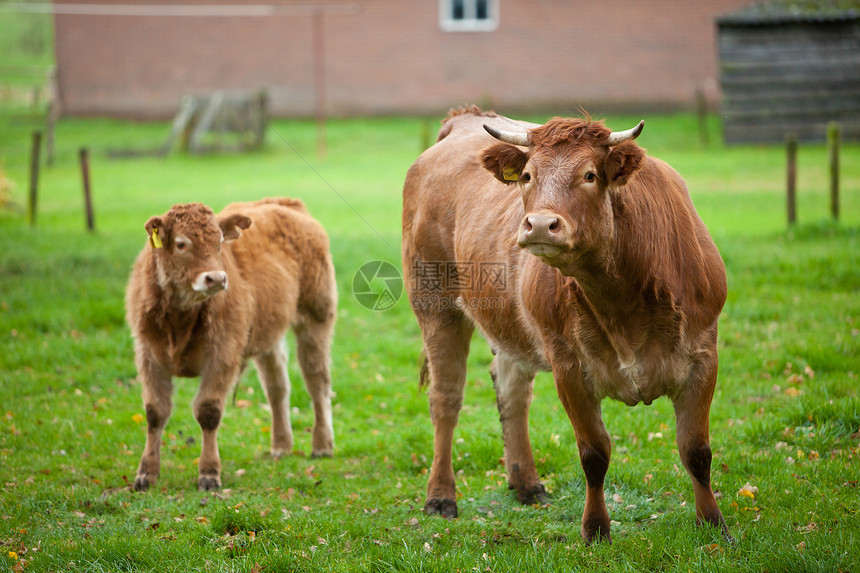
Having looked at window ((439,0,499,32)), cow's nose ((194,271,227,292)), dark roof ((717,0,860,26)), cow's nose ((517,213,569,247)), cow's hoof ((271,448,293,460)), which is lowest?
cow's hoof ((271,448,293,460))

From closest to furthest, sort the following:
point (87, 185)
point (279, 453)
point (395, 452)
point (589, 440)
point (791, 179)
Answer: point (589, 440) → point (395, 452) → point (279, 453) → point (791, 179) → point (87, 185)

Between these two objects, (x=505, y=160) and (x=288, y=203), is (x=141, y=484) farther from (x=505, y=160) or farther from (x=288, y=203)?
(x=505, y=160)

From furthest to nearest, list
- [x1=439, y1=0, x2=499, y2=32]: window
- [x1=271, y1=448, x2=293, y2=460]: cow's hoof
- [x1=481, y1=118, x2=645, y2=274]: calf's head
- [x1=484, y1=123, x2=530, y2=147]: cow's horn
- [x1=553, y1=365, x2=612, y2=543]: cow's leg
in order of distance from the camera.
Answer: [x1=439, y1=0, x2=499, y2=32]: window
[x1=271, y1=448, x2=293, y2=460]: cow's hoof
[x1=553, y1=365, x2=612, y2=543]: cow's leg
[x1=484, y1=123, x2=530, y2=147]: cow's horn
[x1=481, y1=118, x2=645, y2=274]: calf's head

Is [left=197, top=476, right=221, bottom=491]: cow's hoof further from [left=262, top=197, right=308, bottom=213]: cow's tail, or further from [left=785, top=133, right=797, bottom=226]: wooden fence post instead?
[left=785, top=133, right=797, bottom=226]: wooden fence post

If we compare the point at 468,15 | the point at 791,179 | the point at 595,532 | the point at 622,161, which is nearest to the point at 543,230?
the point at 622,161

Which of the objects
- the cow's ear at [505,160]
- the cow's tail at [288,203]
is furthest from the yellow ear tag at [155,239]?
the cow's ear at [505,160]

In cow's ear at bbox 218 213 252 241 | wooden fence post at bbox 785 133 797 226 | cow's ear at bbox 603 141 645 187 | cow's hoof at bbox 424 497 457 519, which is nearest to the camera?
cow's ear at bbox 603 141 645 187

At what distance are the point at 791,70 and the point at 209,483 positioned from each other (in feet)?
71.4

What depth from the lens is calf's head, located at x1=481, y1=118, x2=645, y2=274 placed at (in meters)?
3.88

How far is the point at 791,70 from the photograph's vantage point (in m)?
23.0

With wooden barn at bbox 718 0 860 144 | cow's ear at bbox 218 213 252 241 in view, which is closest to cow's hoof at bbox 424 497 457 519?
cow's ear at bbox 218 213 252 241

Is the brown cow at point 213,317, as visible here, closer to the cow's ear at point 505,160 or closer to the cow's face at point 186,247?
the cow's face at point 186,247

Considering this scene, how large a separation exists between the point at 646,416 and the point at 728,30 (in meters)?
19.8

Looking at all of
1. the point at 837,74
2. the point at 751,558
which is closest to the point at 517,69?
the point at 837,74
